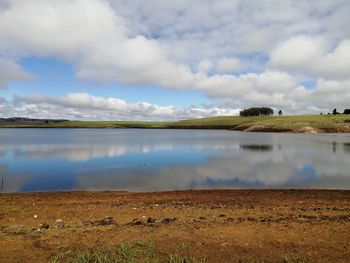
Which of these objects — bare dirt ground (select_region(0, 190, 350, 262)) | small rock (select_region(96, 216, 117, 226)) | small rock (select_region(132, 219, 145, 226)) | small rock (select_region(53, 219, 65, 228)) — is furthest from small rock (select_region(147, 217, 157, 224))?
small rock (select_region(53, 219, 65, 228))

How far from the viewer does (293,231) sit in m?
10.4

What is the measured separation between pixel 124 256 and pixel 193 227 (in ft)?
9.97

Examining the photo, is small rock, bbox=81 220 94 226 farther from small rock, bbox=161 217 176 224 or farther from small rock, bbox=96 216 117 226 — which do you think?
small rock, bbox=161 217 176 224

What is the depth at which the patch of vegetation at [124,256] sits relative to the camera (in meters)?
7.97

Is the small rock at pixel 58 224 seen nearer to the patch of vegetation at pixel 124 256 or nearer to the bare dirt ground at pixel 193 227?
the bare dirt ground at pixel 193 227

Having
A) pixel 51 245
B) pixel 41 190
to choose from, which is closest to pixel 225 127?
pixel 41 190

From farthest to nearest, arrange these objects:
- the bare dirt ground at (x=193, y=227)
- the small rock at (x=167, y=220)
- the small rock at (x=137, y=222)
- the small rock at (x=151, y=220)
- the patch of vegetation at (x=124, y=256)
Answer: the small rock at (x=151, y=220) < the small rock at (x=167, y=220) < the small rock at (x=137, y=222) < the bare dirt ground at (x=193, y=227) < the patch of vegetation at (x=124, y=256)

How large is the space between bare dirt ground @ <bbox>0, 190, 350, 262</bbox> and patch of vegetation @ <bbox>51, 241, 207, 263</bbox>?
11.5 inches

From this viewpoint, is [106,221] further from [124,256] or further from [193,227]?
[124,256]

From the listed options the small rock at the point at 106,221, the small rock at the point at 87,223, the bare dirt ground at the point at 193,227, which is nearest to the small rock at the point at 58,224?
the bare dirt ground at the point at 193,227

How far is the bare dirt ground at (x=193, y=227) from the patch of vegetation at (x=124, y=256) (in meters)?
0.29

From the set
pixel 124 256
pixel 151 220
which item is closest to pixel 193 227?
pixel 151 220

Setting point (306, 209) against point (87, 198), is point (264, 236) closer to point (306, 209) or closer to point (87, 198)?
point (306, 209)

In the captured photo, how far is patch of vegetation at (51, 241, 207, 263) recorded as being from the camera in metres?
7.97
